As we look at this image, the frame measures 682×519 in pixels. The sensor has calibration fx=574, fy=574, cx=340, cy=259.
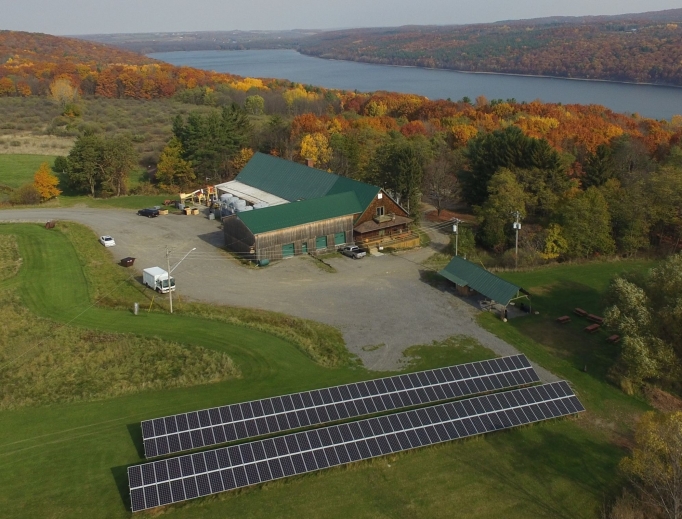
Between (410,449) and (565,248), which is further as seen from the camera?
(565,248)

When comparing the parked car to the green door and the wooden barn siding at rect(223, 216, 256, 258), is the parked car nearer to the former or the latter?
the wooden barn siding at rect(223, 216, 256, 258)

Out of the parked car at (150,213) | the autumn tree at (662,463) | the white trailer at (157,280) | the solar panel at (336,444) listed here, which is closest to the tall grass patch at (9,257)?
A: the white trailer at (157,280)

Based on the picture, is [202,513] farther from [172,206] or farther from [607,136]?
[607,136]

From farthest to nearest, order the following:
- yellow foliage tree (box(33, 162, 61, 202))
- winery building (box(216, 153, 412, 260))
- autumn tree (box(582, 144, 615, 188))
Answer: yellow foliage tree (box(33, 162, 61, 202)) < autumn tree (box(582, 144, 615, 188)) < winery building (box(216, 153, 412, 260))

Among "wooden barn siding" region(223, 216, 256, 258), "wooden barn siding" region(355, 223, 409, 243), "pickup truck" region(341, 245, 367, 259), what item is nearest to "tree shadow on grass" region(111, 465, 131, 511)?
"wooden barn siding" region(223, 216, 256, 258)

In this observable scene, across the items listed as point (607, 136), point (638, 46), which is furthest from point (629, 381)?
point (638, 46)

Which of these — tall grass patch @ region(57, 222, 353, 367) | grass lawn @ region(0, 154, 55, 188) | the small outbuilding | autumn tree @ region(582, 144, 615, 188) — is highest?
autumn tree @ region(582, 144, 615, 188)

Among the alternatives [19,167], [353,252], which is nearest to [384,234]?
[353,252]
